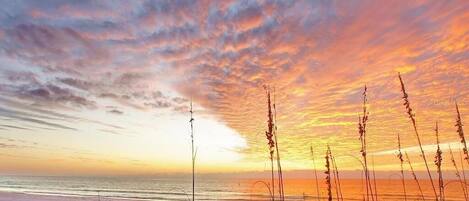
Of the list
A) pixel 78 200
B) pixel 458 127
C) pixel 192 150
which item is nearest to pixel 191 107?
pixel 192 150

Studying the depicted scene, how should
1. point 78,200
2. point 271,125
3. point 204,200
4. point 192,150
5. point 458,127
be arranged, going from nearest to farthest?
point 271,125 < point 192,150 < point 458,127 < point 78,200 < point 204,200

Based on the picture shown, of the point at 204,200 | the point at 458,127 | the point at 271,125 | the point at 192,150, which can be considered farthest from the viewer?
the point at 204,200

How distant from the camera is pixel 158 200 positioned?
6334cm

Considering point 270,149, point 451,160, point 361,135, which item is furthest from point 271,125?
point 451,160

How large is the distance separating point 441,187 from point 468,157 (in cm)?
56

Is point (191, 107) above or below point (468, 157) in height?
above

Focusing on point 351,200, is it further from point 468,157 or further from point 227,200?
point 468,157

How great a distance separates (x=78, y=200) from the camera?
48.3 meters

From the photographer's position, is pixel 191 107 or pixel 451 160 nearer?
pixel 191 107

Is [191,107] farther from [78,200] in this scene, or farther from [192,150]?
[78,200]

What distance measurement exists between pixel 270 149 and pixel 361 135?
1.52 m

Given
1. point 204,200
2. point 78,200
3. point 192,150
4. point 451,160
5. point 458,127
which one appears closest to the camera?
point 192,150

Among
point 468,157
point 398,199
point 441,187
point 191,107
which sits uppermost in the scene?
point 191,107

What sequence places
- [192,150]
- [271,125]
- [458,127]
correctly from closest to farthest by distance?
[271,125]
[192,150]
[458,127]
